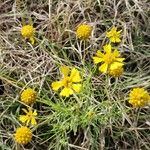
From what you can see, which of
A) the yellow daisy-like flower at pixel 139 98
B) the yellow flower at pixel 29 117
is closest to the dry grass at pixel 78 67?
the yellow flower at pixel 29 117

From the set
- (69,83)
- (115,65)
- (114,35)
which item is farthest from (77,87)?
(114,35)

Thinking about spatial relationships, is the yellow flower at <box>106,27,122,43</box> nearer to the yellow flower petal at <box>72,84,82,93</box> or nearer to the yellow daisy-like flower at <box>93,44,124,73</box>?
the yellow daisy-like flower at <box>93,44,124,73</box>

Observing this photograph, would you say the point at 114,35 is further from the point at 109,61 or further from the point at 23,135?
the point at 23,135

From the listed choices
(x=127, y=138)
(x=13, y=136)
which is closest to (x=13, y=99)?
(x=13, y=136)

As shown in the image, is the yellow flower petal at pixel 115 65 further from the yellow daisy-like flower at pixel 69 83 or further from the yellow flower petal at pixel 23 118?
the yellow flower petal at pixel 23 118

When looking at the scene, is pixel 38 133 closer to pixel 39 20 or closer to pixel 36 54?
pixel 36 54
